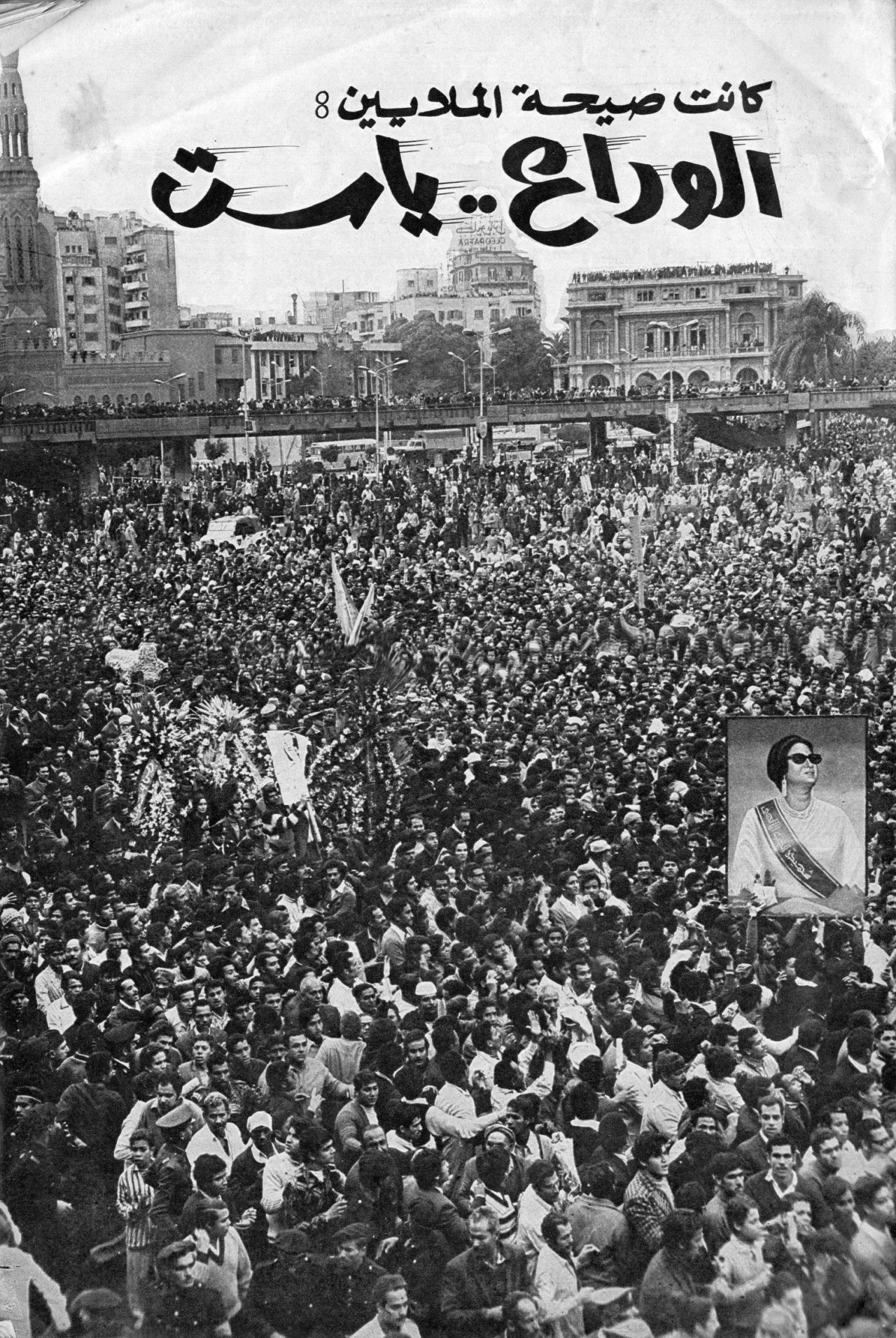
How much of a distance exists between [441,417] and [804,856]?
1424 millimetres

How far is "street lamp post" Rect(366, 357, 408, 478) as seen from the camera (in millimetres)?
3857

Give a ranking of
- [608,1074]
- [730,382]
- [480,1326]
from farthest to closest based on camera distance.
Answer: [730,382], [608,1074], [480,1326]

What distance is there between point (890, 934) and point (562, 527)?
1306mm

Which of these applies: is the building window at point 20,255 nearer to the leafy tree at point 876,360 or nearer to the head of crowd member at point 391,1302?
the leafy tree at point 876,360

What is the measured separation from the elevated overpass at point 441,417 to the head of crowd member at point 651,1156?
5.75ft

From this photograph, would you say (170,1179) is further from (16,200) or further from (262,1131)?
(16,200)

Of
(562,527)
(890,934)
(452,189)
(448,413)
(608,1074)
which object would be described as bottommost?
(608,1074)

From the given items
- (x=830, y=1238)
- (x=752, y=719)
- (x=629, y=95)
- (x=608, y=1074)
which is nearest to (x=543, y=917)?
(x=608, y=1074)

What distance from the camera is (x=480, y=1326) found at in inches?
128

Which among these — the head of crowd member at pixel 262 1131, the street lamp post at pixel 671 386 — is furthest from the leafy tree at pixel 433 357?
the head of crowd member at pixel 262 1131

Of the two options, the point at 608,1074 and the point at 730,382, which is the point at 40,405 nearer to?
the point at 730,382

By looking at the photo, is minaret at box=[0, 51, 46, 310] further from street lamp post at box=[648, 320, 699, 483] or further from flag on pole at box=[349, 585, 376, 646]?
street lamp post at box=[648, 320, 699, 483]

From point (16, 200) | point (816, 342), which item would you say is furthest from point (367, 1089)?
point (16, 200)

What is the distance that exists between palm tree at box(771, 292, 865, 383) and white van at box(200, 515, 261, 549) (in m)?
1.38
